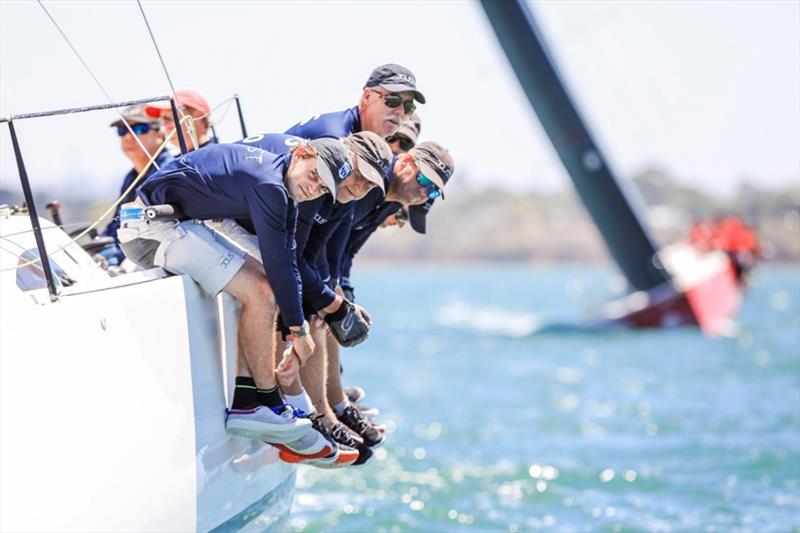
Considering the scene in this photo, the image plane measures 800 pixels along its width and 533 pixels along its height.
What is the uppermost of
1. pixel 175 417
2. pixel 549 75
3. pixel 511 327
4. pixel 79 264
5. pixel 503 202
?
pixel 79 264

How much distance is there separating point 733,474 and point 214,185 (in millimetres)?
5146

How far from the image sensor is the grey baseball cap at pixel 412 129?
522 cm

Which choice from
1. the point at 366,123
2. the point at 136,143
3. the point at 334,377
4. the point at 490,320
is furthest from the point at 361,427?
the point at 490,320

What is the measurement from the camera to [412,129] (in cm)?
528

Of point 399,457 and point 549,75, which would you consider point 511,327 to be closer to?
point 549,75

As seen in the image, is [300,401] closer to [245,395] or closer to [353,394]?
[245,395]

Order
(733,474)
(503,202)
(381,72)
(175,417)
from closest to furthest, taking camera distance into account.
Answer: (175,417), (381,72), (733,474), (503,202)

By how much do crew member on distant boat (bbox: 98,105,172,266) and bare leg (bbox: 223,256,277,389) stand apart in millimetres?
1417

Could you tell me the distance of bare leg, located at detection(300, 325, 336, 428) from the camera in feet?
14.9

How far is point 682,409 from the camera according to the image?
451 inches

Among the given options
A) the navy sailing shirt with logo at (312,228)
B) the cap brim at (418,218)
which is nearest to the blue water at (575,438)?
the cap brim at (418,218)

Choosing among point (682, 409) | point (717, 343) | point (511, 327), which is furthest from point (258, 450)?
point (511, 327)

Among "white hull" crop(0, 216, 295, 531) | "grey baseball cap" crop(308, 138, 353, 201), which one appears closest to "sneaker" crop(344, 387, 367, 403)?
"white hull" crop(0, 216, 295, 531)

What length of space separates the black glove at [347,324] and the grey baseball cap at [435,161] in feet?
1.79
